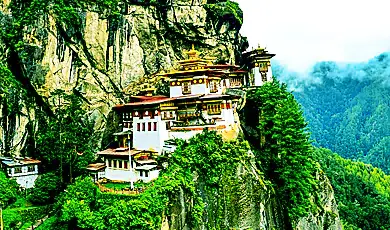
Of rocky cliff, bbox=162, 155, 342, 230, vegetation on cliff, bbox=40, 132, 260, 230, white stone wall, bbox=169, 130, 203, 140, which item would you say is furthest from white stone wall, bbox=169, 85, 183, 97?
rocky cliff, bbox=162, 155, 342, 230

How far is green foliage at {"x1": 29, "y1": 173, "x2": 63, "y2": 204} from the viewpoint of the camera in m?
30.3

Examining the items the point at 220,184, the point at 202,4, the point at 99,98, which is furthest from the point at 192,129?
the point at 202,4

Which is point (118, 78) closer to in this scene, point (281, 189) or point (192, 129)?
point (192, 129)

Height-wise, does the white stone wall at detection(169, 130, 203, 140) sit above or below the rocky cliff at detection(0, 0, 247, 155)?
below

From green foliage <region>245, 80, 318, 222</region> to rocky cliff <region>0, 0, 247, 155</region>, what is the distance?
34.3ft

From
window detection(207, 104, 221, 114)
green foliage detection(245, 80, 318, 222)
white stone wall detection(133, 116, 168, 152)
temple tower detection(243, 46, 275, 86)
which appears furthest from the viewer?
temple tower detection(243, 46, 275, 86)

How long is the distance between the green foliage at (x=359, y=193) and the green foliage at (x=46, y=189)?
48.4 metres

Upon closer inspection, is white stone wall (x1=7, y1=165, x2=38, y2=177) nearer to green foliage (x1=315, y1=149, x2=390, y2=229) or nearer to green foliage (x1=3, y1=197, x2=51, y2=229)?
green foliage (x1=3, y1=197, x2=51, y2=229)

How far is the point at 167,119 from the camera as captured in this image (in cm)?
3325

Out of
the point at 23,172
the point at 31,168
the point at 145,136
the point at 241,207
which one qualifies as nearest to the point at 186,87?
the point at 145,136

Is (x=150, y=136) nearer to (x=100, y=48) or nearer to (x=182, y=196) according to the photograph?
(x=182, y=196)

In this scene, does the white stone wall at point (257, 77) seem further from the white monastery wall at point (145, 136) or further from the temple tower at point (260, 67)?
the white monastery wall at point (145, 136)

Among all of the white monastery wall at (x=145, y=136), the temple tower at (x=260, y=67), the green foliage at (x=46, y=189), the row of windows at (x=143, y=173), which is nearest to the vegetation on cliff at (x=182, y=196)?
the row of windows at (x=143, y=173)

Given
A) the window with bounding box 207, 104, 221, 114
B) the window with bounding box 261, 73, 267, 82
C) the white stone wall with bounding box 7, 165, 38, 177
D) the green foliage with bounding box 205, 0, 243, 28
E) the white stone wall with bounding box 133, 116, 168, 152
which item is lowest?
the white stone wall with bounding box 7, 165, 38, 177
